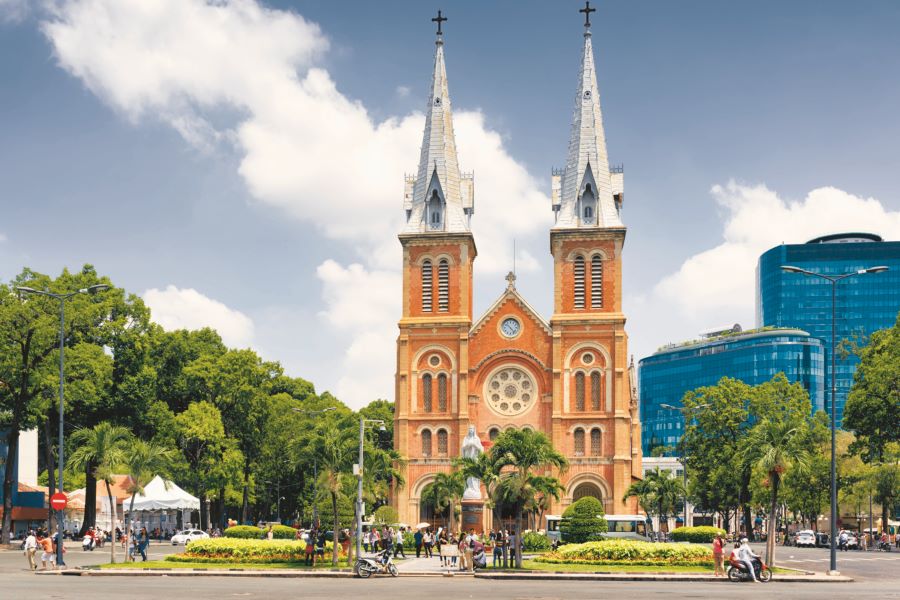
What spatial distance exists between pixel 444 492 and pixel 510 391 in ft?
36.8

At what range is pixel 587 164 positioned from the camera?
269ft

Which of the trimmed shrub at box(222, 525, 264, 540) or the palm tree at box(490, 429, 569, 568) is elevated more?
the palm tree at box(490, 429, 569, 568)

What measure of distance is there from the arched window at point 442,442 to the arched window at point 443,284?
9468mm

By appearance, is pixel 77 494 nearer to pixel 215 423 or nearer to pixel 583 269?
pixel 215 423

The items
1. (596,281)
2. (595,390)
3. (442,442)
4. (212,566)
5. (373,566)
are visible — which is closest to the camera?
(373,566)

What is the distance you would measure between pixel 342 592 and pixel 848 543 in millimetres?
46474

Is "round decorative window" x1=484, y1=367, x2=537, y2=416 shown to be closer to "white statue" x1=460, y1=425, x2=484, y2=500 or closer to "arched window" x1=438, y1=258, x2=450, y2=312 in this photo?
"arched window" x1=438, y1=258, x2=450, y2=312

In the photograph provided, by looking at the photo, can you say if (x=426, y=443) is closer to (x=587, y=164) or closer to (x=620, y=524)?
(x=620, y=524)

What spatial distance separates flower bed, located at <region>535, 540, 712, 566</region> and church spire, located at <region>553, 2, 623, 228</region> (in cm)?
4184

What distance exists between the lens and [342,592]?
97.0ft

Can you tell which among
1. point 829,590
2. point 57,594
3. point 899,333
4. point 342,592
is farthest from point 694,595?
point 899,333

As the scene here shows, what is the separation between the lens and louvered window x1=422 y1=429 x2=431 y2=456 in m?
79.6

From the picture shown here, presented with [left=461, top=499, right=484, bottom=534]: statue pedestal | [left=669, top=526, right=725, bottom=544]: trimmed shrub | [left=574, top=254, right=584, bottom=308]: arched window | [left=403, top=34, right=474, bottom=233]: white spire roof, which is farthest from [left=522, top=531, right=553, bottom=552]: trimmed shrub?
[left=403, top=34, right=474, bottom=233]: white spire roof

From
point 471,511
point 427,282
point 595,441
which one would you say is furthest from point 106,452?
point 595,441
